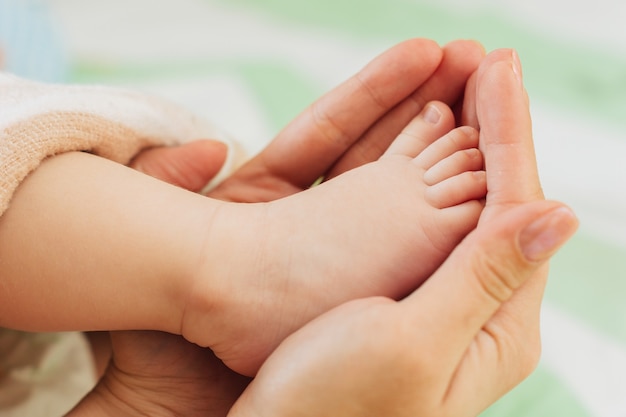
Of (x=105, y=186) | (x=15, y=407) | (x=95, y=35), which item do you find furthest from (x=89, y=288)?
(x=95, y=35)

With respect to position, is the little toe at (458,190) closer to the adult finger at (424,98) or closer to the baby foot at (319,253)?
the baby foot at (319,253)

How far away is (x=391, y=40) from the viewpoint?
4.45ft

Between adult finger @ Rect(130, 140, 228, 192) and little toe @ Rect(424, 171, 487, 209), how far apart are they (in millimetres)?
362

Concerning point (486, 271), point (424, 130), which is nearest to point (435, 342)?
point (486, 271)

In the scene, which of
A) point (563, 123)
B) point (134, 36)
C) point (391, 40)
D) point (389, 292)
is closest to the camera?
point (389, 292)

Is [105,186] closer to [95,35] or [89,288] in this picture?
[89,288]

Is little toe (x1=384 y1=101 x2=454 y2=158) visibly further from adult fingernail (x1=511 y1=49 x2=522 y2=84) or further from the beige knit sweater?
the beige knit sweater

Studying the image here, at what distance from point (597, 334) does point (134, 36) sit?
41.3 inches

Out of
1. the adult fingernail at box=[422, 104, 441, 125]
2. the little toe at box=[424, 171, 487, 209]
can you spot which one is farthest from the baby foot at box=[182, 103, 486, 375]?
the adult fingernail at box=[422, 104, 441, 125]

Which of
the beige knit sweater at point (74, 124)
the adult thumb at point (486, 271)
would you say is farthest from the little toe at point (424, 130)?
the beige knit sweater at point (74, 124)

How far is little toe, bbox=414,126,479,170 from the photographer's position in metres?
0.76

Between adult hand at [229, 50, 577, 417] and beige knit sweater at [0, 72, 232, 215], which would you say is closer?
adult hand at [229, 50, 577, 417]

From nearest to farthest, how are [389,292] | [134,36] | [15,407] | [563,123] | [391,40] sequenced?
[389,292] < [15,407] < [563,123] < [391,40] < [134,36]

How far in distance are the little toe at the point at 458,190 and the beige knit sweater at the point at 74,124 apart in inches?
15.3
